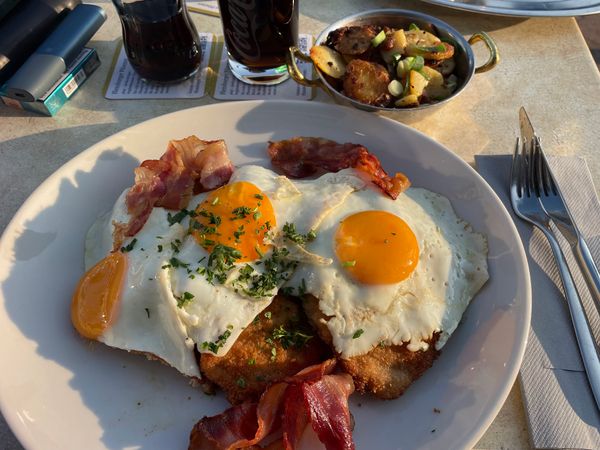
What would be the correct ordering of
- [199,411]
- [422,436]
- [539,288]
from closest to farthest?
[422,436] < [199,411] < [539,288]

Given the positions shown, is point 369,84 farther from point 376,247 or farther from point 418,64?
point 376,247

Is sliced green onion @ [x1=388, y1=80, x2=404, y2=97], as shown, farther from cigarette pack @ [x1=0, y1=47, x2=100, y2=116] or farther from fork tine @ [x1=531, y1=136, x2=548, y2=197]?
cigarette pack @ [x1=0, y1=47, x2=100, y2=116]

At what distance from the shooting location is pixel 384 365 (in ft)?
5.32

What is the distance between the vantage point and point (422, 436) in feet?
4.86

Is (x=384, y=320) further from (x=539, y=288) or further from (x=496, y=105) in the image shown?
(x=496, y=105)

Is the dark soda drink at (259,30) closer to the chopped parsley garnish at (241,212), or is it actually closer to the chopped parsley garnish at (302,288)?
the chopped parsley garnish at (241,212)

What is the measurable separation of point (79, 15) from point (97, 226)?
156cm

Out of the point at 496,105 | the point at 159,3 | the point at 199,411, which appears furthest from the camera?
the point at 496,105

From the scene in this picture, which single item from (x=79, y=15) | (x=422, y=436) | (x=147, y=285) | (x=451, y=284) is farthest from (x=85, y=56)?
(x=422, y=436)

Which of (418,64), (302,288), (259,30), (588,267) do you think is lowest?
(588,267)

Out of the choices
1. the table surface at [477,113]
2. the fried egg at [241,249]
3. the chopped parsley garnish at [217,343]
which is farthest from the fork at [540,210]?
the chopped parsley garnish at [217,343]

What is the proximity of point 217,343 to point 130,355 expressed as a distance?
37cm

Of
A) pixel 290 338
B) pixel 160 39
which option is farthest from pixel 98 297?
pixel 160 39

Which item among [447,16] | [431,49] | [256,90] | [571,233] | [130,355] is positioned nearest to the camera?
[130,355]
